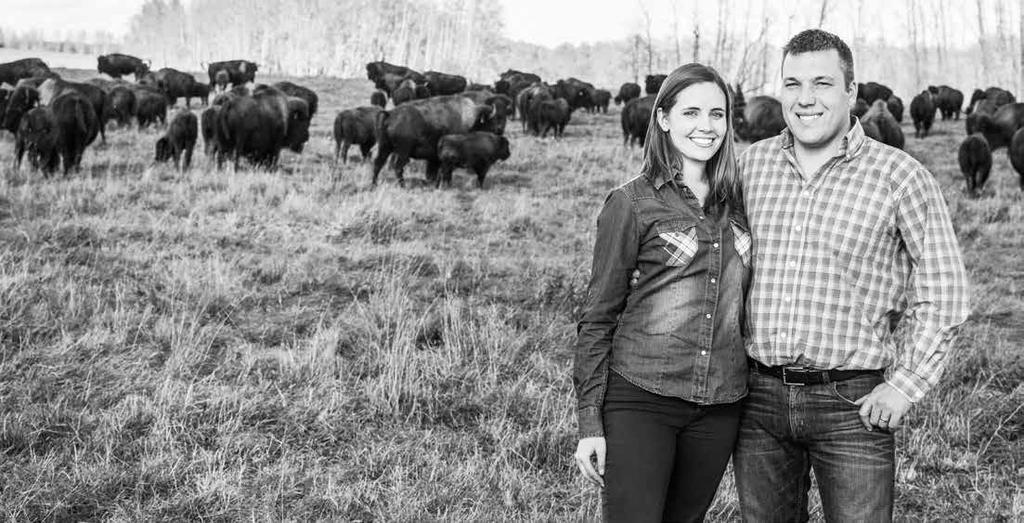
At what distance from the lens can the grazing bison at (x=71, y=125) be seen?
13.0 m

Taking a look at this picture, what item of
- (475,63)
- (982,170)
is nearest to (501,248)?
(982,170)

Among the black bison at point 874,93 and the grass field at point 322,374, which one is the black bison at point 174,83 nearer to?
the grass field at point 322,374

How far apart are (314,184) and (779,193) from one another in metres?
11.0

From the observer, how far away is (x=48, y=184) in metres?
11.6

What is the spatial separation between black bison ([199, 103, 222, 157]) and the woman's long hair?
1402cm

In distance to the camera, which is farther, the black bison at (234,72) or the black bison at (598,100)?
the black bison at (234,72)

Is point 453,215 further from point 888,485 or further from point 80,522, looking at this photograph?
point 888,485

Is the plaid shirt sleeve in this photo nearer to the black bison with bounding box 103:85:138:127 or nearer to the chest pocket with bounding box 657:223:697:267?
the chest pocket with bounding box 657:223:697:267

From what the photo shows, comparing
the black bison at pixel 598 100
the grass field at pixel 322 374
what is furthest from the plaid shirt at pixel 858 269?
the black bison at pixel 598 100

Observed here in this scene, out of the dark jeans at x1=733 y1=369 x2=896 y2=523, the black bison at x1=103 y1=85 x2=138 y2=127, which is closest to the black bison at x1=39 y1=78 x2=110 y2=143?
the black bison at x1=103 y1=85 x2=138 y2=127

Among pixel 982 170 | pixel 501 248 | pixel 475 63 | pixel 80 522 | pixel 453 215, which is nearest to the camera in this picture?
pixel 80 522

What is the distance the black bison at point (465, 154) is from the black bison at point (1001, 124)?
49.7 ft

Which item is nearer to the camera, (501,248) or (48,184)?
A: (501,248)

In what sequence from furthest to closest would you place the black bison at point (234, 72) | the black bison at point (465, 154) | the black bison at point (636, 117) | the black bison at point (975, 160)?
the black bison at point (234, 72)
the black bison at point (636, 117)
the black bison at point (975, 160)
the black bison at point (465, 154)
